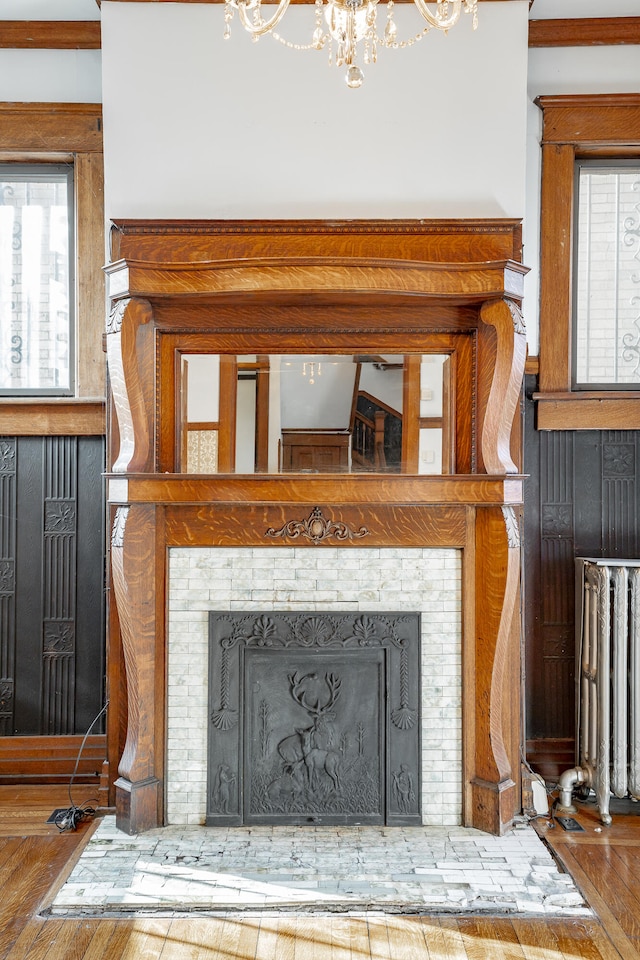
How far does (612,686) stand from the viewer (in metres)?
2.73

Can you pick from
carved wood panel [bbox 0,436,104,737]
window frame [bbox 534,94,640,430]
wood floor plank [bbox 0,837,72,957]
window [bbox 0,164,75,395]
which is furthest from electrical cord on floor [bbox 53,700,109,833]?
window frame [bbox 534,94,640,430]

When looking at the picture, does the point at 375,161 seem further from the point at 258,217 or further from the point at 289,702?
the point at 289,702

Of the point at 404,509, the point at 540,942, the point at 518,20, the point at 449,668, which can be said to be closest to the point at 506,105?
the point at 518,20

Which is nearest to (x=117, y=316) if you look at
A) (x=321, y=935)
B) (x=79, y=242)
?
(x=79, y=242)

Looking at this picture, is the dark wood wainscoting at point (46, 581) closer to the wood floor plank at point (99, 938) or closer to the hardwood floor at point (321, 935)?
the hardwood floor at point (321, 935)

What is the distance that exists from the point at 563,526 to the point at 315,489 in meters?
1.13

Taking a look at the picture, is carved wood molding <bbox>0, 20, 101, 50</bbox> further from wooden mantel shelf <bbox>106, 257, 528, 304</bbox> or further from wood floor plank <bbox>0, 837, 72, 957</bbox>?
wood floor plank <bbox>0, 837, 72, 957</bbox>

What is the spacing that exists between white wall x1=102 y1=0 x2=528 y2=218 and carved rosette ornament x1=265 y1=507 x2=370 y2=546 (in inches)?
43.3

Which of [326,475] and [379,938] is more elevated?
[326,475]

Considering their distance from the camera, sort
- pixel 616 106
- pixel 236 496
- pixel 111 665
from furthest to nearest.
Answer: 1. pixel 616 106
2. pixel 111 665
3. pixel 236 496

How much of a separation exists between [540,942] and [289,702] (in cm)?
105

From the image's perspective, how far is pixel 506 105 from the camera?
2.60 meters

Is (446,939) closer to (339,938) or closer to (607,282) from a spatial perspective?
(339,938)

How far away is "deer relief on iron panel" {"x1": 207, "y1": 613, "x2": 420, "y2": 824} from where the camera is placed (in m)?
2.60
